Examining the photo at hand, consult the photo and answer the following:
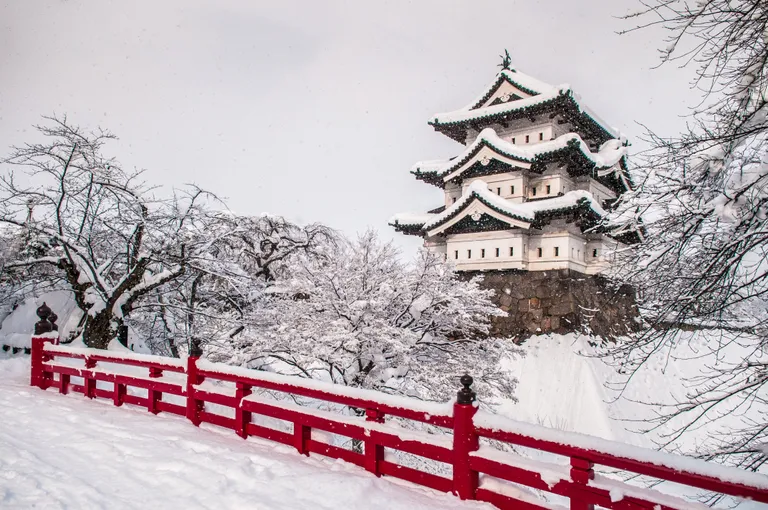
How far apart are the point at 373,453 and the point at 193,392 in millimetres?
3060

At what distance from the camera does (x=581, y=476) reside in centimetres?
359

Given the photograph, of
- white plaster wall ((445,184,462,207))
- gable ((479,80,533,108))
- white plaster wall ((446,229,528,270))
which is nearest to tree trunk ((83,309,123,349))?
white plaster wall ((446,229,528,270))

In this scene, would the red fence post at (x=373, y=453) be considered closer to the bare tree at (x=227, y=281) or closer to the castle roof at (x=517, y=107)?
the bare tree at (x=227, y=281)

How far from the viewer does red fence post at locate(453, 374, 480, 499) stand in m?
4.20

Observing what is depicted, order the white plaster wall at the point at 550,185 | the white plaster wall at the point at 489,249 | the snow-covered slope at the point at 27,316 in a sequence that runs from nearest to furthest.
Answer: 1. the snow-covered slope at the point at 27,316
2. the white plaster wall at the point at 489,249
3. the white plaster wall at the point at 550,185

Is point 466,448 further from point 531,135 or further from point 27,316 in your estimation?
point 531,135

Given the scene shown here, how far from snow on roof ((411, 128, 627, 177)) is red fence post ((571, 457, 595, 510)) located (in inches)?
766

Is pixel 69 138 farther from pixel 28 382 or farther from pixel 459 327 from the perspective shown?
pixel 459 327

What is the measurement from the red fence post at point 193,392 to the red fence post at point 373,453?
2.92 m

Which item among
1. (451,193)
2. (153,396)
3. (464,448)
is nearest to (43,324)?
(153,396)

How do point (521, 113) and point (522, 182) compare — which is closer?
point (522, 182)

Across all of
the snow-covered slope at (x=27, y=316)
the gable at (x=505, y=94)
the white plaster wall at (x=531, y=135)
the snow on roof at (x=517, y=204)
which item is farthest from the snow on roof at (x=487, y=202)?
the snow-covered slope at (x=27, y=316)

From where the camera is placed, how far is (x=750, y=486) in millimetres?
2838

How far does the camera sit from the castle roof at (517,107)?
22.5 metres
